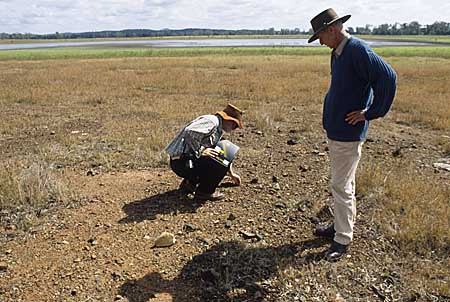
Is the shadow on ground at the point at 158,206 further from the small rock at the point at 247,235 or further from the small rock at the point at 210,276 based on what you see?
the small rock at the point at 210,276

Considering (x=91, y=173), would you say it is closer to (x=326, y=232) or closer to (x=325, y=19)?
(x=326, y=232)

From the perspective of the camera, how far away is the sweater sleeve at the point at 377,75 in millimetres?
2873

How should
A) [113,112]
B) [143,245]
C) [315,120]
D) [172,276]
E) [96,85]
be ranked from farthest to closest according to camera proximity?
[96,85], [113,112], [315,120], [143,245], [172,276]

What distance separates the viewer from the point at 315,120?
955 centimetres

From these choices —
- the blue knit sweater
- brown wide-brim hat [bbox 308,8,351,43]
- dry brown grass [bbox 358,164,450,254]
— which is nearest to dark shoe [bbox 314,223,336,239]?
dry brown grass [bbox 358,164,450,254]

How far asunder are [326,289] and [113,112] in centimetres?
917

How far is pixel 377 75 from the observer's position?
2885 millimetres

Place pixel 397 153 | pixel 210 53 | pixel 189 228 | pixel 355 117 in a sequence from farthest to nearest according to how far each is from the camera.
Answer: pixel 210 53, pixel 397 153, pixel 189 228, pixel 355 117

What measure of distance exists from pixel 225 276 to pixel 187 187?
1.71 metres

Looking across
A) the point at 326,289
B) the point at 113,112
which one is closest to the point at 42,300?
the point at 326,289

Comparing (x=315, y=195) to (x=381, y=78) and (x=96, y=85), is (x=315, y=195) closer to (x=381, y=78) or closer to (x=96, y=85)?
(x=381, y=78)

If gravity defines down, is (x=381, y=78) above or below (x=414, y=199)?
above

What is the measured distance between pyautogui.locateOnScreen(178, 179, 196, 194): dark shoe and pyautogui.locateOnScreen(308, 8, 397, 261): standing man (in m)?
1.90

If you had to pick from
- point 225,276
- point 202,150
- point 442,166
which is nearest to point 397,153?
point 442,166
